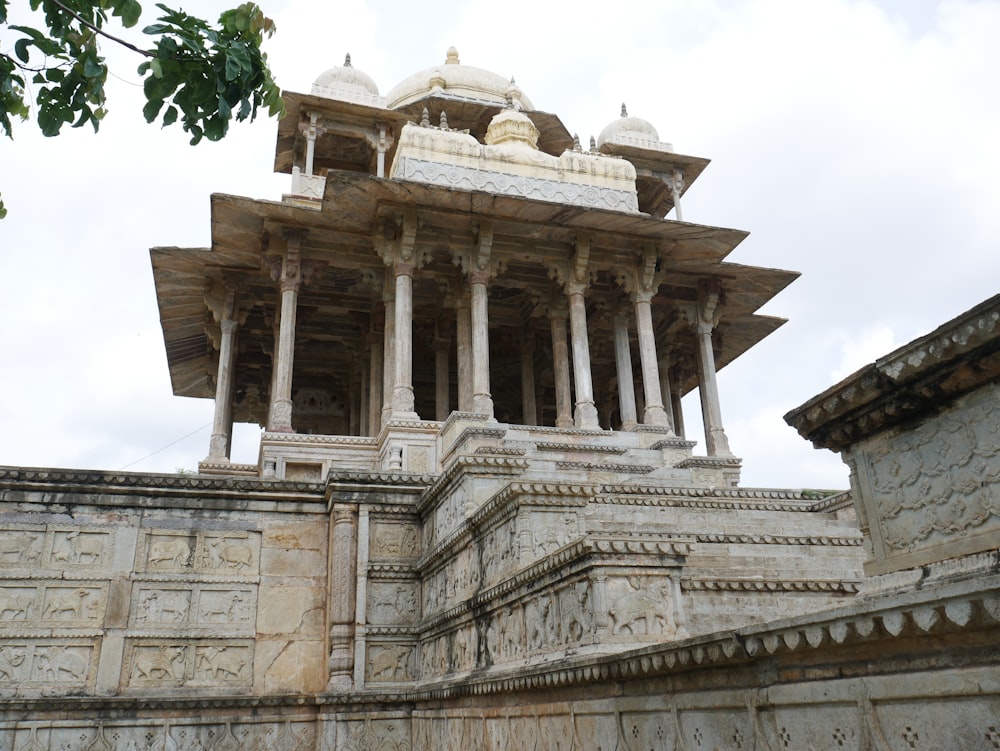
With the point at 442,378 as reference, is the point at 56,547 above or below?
below

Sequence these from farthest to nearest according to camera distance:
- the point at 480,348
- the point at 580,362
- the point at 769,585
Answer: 1. the point at 580,362
2. the point at 480,348
3. the point at 769,585

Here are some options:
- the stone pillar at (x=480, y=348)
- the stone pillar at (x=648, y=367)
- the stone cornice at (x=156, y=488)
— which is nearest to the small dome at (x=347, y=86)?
the stone pillar at (x=480, y=348)

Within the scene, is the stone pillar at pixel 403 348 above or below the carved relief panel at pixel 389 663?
above

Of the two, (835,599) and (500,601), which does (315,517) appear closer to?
(500,601)

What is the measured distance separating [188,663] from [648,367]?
10021 millimetres

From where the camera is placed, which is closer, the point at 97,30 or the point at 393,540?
the point at 97,30

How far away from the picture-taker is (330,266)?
17.3 meters

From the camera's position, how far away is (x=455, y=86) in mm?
23594

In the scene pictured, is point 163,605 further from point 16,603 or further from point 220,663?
point 16,603

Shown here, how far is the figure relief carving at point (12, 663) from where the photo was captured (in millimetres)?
9133

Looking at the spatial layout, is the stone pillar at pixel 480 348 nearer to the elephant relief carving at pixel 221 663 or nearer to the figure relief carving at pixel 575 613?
the elephant relief carving at pixel 221 663

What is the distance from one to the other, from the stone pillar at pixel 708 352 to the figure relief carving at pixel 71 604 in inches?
488

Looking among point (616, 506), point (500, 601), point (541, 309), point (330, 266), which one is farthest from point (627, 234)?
point (500, 601)

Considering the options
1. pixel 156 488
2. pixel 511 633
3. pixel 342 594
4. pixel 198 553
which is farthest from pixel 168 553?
pixel 511 633
